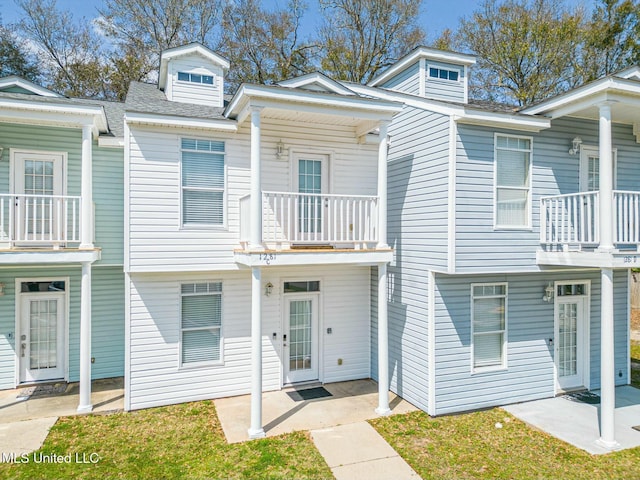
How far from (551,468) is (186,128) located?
8684mm

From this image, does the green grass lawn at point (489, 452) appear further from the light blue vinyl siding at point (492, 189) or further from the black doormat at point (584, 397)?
the light blue vinyl siding at point (492, 189)

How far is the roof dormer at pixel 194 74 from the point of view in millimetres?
10047

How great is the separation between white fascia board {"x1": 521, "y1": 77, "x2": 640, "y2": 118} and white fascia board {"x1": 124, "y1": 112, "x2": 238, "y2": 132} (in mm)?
6300

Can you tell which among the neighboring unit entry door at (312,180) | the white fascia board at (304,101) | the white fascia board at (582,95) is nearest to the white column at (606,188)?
the white fascia board at (582,95)

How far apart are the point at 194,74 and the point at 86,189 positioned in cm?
428

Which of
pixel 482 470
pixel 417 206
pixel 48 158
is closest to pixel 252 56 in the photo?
pixel 48 158

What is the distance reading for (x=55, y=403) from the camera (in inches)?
322

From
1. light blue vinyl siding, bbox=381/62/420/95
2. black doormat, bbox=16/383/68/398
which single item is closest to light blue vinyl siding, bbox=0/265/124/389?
black doormat, bbox=16/383/68/398

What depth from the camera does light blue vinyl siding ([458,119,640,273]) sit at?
7.65 m

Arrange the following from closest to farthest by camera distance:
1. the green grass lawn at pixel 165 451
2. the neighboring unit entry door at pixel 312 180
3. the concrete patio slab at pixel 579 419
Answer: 1. the green grass lawn at pixel 165 451
2. the concrete patio slab at pixel 579 419
3. the neighboring unit entry door at pixel 312 180

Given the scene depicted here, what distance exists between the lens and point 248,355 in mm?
8898

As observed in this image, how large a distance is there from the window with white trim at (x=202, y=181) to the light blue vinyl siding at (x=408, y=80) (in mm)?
5408

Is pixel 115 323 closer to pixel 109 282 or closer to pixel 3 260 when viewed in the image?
pixel 109 282

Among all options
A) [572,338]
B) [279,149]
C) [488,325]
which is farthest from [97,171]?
[572,338]
